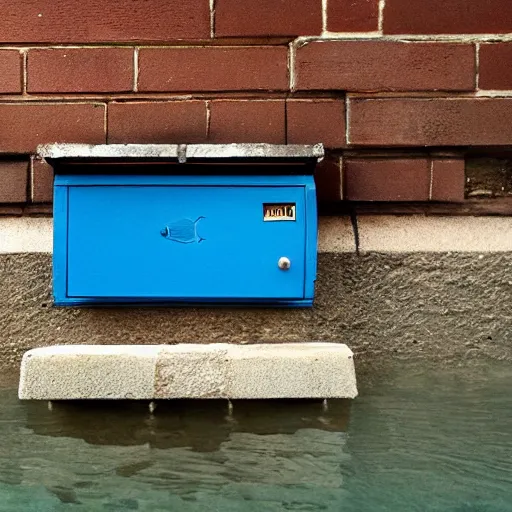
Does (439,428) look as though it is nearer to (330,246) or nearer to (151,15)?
(330,246)

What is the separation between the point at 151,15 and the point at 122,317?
1027 mm

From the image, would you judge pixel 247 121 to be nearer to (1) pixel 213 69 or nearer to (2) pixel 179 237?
(1) pixel 213 69

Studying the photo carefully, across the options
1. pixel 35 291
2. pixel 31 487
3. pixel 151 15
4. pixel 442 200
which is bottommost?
pixel 31 487

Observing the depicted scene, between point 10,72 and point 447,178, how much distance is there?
5.03 feet

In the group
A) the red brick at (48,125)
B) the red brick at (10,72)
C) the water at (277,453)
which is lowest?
the water at (277,453)

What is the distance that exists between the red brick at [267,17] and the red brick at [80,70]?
0.34 meters

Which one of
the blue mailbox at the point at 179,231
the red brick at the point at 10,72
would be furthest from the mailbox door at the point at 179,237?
the red brick at the point at 10,72

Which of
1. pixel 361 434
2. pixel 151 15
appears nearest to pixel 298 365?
pixel 361 434

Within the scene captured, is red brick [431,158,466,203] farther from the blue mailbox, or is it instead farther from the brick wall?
the blue mailbox

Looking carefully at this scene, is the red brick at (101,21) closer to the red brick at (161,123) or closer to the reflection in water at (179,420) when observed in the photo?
the red brick at (161,123)

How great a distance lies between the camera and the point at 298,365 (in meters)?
1.93

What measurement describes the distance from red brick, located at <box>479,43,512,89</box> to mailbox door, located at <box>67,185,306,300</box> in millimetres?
770

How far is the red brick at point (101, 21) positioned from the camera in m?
2.22

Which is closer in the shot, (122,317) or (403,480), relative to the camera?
(403,480)
